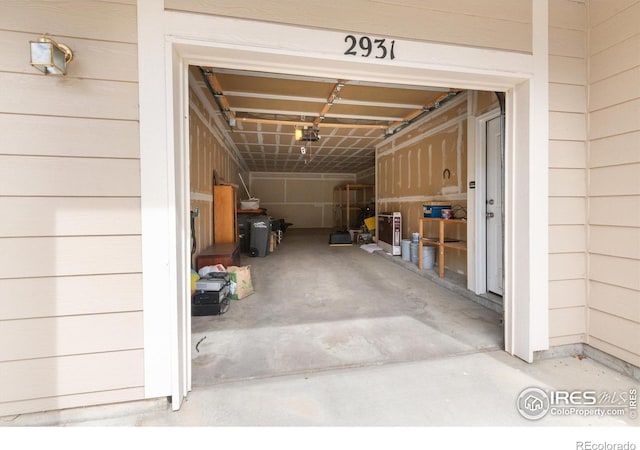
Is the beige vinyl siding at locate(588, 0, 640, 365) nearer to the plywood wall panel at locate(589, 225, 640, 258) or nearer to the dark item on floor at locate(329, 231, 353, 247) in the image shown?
the plywood wall panel at locate(589, 225, 640, 258)

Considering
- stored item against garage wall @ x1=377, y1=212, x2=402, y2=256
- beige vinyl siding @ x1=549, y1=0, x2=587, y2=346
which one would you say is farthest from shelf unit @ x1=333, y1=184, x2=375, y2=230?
beige vinyl siding @ x1=549, y1=0, x2=587, y2=346

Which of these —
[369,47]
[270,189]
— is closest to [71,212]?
[369,47]

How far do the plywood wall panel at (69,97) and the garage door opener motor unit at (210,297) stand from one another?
2.06 meters

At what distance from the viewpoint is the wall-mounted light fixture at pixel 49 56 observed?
52.3 inches

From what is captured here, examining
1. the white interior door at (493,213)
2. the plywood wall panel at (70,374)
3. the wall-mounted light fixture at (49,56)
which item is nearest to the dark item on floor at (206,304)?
the plywood wall panel at (70,374)

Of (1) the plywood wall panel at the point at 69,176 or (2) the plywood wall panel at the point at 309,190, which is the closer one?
(1) the plywood wall panel at the point at 69,176

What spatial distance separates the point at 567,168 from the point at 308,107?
3.56 meters

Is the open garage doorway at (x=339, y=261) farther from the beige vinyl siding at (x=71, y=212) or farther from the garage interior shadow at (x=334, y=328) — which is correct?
the beige vinyl siding at (x=71, y=212)

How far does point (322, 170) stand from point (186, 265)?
1092cm

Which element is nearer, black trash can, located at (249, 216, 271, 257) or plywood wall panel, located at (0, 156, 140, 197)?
plywood wall panel, located at (0, 156, 140, 197)

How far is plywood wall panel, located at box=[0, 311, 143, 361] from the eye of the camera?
1.44m

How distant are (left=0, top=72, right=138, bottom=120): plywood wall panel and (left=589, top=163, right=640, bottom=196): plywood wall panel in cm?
303
